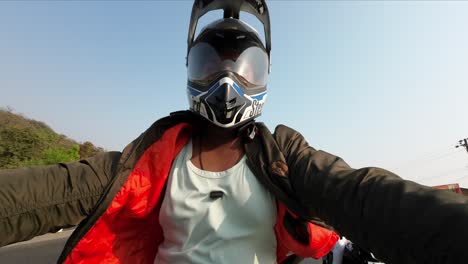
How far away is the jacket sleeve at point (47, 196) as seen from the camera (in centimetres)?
113

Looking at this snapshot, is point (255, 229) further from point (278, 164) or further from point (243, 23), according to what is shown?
point (243, 23)

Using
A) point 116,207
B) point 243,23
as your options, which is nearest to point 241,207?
point 116,207

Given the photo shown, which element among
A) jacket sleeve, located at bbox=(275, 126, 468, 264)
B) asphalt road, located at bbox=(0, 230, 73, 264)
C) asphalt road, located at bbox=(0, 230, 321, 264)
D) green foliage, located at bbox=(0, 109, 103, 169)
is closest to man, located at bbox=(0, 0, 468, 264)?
jacket sleeve, located at bbox=(275, 126, 468, 264)

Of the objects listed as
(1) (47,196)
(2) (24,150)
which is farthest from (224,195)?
(2) (24,150)

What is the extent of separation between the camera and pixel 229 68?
178 cm

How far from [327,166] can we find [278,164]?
26 centimetres

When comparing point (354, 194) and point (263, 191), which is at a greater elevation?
point (354, 194)

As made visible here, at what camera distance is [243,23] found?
198 centimetres

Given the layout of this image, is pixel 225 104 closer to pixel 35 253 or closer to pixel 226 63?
pixel 226 63

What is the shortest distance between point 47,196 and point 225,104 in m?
0.95

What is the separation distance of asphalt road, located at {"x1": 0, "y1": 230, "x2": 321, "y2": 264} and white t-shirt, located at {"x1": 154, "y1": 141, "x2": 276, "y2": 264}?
5696 mm

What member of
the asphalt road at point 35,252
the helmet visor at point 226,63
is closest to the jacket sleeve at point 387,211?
the helmet visor at point 226,63

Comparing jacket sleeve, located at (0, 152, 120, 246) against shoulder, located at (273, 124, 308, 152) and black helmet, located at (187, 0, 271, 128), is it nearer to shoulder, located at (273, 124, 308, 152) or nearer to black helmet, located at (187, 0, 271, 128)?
black helmet, located at (187, 0, 271, 128)

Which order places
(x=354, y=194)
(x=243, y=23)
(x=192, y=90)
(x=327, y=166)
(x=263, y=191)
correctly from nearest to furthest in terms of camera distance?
1. (x=354, y=194)
2. (x=327, y=166)
3. (x=263, y=191)
4. (x=192, y=90)
5. (x=243, y=23)
